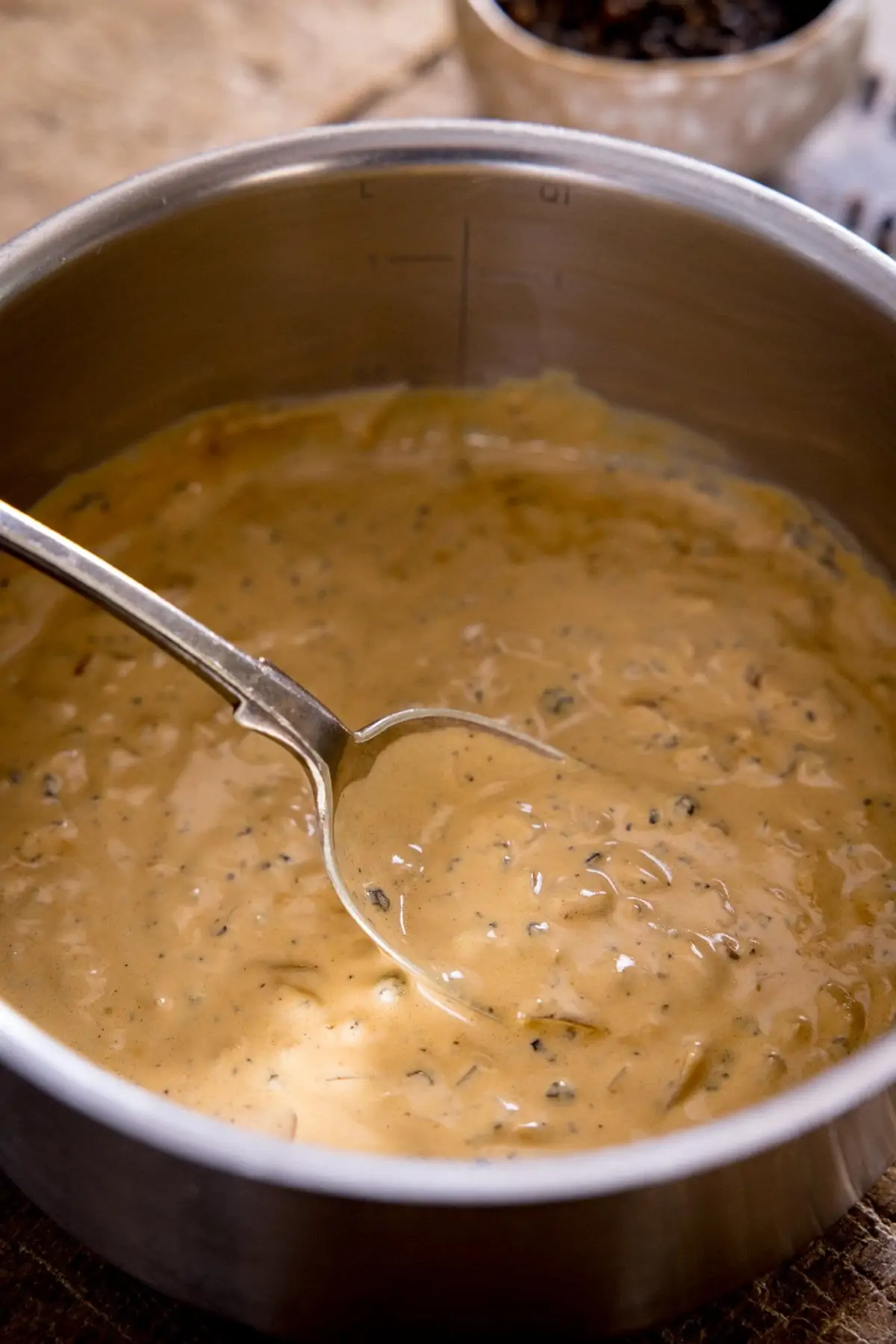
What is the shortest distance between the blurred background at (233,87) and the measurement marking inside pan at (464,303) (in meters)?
0.31

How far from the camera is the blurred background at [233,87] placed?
54.9 inches

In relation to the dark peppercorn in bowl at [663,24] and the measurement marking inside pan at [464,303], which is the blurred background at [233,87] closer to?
the dark peppercorn in bowl at [663,24]

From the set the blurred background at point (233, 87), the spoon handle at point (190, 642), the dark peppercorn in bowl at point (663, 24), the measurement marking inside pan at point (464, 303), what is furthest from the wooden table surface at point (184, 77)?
the spoon handle at point (190, 642)

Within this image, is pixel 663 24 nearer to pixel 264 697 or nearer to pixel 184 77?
pixel 184 77

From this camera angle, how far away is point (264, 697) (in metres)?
0.89

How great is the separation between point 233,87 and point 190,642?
870 millimetres

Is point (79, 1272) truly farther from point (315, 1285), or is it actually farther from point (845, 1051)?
point (845, 1051)

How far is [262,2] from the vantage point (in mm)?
1568

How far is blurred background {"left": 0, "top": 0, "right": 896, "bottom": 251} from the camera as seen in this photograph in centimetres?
139

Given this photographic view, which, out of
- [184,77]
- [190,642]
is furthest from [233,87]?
[190,642]

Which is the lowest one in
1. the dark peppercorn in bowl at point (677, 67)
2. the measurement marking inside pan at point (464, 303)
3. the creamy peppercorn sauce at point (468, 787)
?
the creamy peppercorn sauce at point (468, 787)

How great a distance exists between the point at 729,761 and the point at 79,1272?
553mm

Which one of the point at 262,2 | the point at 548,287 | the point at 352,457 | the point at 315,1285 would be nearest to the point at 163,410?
the point at 352,457

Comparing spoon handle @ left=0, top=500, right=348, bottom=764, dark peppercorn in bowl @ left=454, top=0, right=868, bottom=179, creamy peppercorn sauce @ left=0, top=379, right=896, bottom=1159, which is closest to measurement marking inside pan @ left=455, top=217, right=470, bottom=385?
creamy peppercorn sauce @ left=0, top=379, right=896, bottom=1159
